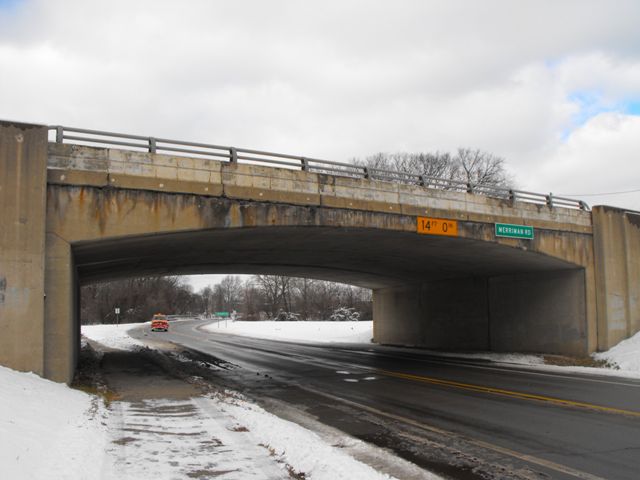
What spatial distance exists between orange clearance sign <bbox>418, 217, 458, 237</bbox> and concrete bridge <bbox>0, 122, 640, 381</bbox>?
5cm

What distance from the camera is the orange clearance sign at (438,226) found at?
1723 cm

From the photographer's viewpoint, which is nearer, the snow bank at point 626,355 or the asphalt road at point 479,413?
the asphalt road at point 479,413

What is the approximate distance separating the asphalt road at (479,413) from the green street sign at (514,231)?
4.56 meters

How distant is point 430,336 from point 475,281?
4.50 m

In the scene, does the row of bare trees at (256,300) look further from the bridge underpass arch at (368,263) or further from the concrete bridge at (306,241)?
the concrete bridge at (306,241)

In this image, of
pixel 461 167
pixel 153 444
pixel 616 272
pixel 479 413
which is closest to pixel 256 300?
pixel 461 167

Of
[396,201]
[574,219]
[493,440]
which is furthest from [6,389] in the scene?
[574,219]

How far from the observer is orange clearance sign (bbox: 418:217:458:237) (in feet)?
56.5

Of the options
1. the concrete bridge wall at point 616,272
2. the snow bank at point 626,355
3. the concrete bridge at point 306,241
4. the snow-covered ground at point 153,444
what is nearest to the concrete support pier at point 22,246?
the concrete bridge at point 306,241

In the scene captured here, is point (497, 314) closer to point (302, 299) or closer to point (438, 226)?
point (438, 226)

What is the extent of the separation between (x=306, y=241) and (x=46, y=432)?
11922 millimetres

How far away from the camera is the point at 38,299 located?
1130cm

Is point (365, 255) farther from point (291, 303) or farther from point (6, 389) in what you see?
point (291, 303)

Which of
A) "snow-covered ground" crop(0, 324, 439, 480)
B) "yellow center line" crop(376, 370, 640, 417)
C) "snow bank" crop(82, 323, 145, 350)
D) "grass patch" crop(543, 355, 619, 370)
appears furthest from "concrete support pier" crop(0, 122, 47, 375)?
"snow bank" crop(82, 323, 145, 350)
